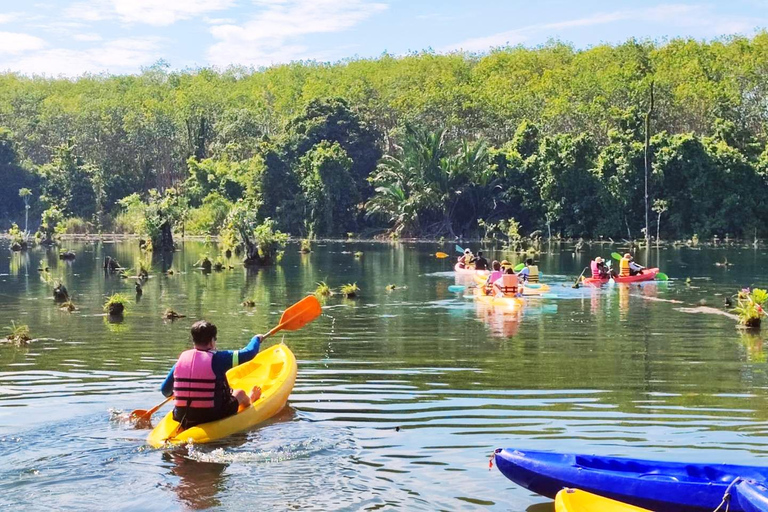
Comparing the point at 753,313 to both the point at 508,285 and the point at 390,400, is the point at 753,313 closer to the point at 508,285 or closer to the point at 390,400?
the point at 508,285

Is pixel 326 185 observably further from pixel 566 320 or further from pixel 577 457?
pixel 577 457

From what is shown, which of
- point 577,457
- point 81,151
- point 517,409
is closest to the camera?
point 577,457

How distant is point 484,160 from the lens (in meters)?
76.9

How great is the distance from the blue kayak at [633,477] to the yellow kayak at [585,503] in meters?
0.28

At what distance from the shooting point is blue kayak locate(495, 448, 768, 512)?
8.38 metres

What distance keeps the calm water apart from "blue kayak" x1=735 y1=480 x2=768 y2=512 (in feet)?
6.81

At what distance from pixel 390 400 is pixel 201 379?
3.50 metres

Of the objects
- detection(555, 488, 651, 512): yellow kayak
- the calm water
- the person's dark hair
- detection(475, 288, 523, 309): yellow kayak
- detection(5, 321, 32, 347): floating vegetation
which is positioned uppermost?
the person's dark hair

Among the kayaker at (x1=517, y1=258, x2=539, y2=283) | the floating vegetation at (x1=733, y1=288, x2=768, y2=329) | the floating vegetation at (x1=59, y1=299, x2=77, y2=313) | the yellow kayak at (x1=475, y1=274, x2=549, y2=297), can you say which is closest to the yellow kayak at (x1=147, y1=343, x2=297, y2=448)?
the floating vegetation at (x1=733, y1=288, x2=768, y2=329)

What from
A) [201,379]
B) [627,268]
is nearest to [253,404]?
[201,379]

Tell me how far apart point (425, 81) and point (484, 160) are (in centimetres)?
2674

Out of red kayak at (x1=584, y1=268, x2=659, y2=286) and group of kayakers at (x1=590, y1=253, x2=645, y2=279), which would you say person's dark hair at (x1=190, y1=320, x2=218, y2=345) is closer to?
red kayak at (x1=584, y1=268, x2=659, y2=286)

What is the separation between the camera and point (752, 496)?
789cm

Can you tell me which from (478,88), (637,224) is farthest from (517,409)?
(478,88)
